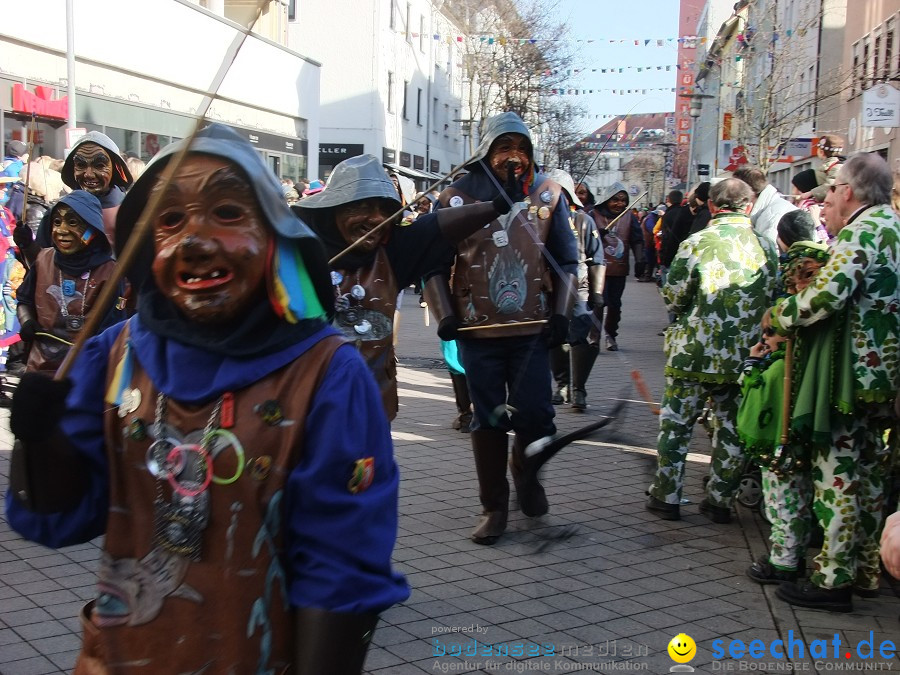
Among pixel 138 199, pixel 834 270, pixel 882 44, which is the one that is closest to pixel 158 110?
pixel 882 44

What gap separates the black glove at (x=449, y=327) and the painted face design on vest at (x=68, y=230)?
6.31 feet

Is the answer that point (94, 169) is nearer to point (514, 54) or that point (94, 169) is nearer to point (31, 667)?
point (31, 667)

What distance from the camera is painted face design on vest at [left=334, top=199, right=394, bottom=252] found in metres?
4.47

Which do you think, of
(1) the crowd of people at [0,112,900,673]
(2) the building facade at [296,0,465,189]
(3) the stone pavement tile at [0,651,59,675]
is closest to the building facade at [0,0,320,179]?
(1) the crowd of people at [0,112,900,673]

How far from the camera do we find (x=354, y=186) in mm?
4449

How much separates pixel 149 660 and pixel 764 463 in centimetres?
379

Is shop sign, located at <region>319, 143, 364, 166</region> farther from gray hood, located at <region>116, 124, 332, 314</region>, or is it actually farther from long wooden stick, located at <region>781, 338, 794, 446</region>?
gray hood, located at <region>116, 124, 332, 314</region>

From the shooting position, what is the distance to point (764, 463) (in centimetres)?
520

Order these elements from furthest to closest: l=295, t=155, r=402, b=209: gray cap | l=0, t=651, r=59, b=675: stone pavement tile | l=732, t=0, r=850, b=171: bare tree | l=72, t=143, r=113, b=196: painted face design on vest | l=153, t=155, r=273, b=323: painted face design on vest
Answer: l=732, t=0, r=850, b=171: bare tree
l=72, t=143, r=113, b=196: painted face design on vest
l=295, t=155, r=402, b=209: gray cap
l=0, t=651, r=59, b=675: stone pavement tile
l=153, t=155, r=273, b=323: painted face design on vest

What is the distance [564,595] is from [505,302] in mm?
1490

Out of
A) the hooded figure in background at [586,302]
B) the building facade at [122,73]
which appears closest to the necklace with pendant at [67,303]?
the hooded figure in background at [586,302]

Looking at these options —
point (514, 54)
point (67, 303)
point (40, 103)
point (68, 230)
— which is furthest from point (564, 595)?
point (514, 54)

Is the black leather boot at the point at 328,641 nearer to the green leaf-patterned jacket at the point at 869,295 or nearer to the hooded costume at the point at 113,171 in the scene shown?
the green leaf-patterned jacket at the point at 869,295

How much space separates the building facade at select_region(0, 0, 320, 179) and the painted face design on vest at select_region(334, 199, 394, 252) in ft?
40.4
